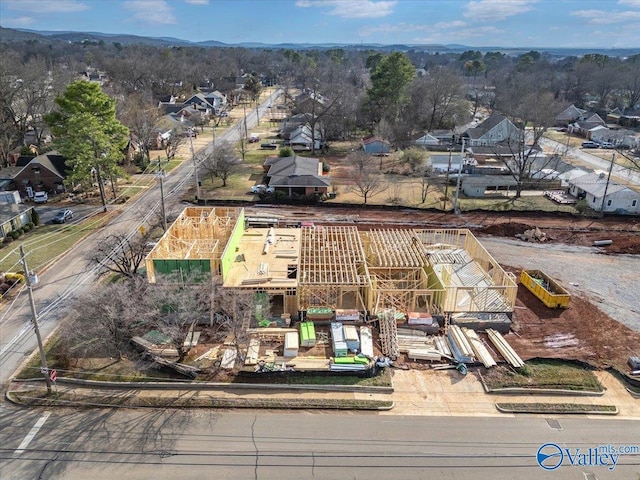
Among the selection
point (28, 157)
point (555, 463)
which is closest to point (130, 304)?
point (555, 463)

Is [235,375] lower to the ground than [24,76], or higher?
lower

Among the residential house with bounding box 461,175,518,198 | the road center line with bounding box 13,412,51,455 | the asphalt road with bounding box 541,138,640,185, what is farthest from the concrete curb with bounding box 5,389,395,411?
the asphalt road with bounding box 541,138,640,185

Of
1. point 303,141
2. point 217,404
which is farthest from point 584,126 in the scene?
point 217,404

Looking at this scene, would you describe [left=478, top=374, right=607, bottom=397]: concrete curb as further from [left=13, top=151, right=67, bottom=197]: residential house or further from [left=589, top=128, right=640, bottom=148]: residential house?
[left=589, top=128, right=640, bottom=148]: residential house

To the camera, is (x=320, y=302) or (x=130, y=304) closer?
(x=130, y=304)

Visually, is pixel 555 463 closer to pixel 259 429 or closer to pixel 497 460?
pixel 497 460

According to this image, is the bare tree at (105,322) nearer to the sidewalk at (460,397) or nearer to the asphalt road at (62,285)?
the asphalt road at (62,285)

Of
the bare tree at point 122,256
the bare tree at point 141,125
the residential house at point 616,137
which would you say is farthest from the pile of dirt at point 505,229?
the residential house at point 616,137
